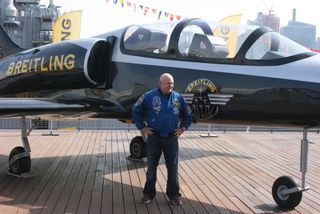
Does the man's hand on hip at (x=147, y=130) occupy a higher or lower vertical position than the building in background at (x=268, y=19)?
lower

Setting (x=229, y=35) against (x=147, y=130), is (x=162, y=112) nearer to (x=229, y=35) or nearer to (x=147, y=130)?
(x=147, y=130)

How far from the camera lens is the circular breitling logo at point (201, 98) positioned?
555 cm

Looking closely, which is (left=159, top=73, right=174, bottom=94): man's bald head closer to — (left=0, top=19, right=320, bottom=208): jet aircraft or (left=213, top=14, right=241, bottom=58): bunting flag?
(left=0, top=19, right=320, bottom=208): jet aircraft

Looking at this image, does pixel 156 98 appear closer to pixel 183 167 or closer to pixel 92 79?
pixel 92 79

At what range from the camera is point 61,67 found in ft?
24.0

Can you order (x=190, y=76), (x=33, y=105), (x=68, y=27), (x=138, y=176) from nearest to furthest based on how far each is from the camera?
(x=190, y=76) < (x=33, y=105) < (x=138, y=176) < (x=68, y=27)

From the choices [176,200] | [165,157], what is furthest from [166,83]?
[176,200]

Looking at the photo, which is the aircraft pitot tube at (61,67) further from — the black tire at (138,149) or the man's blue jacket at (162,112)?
the black tire at (138,149)

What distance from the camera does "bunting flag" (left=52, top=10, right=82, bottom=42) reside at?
74.0 ft

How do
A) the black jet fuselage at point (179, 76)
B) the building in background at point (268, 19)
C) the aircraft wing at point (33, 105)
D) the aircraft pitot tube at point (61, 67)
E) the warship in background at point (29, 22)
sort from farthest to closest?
the warship in background at point (29, 22)
the building in background at point (268, 19)
the aircraft pitot tube at point (61, 67)
the aircraft wing at point (33, 105)
the black jet fuselage at point (179, 76)

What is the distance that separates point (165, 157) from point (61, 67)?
→ 110 inches

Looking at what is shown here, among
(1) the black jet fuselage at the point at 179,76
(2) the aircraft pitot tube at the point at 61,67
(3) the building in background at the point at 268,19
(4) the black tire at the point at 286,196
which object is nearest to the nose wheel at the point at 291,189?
(4) the black tire at the point at 286,196

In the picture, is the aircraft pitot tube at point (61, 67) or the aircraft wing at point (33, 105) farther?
the aircraft pitot tube at point (61, 67)

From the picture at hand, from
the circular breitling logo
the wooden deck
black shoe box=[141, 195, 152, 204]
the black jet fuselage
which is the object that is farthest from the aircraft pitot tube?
black shoe box=[141, 195, 152, 204]
